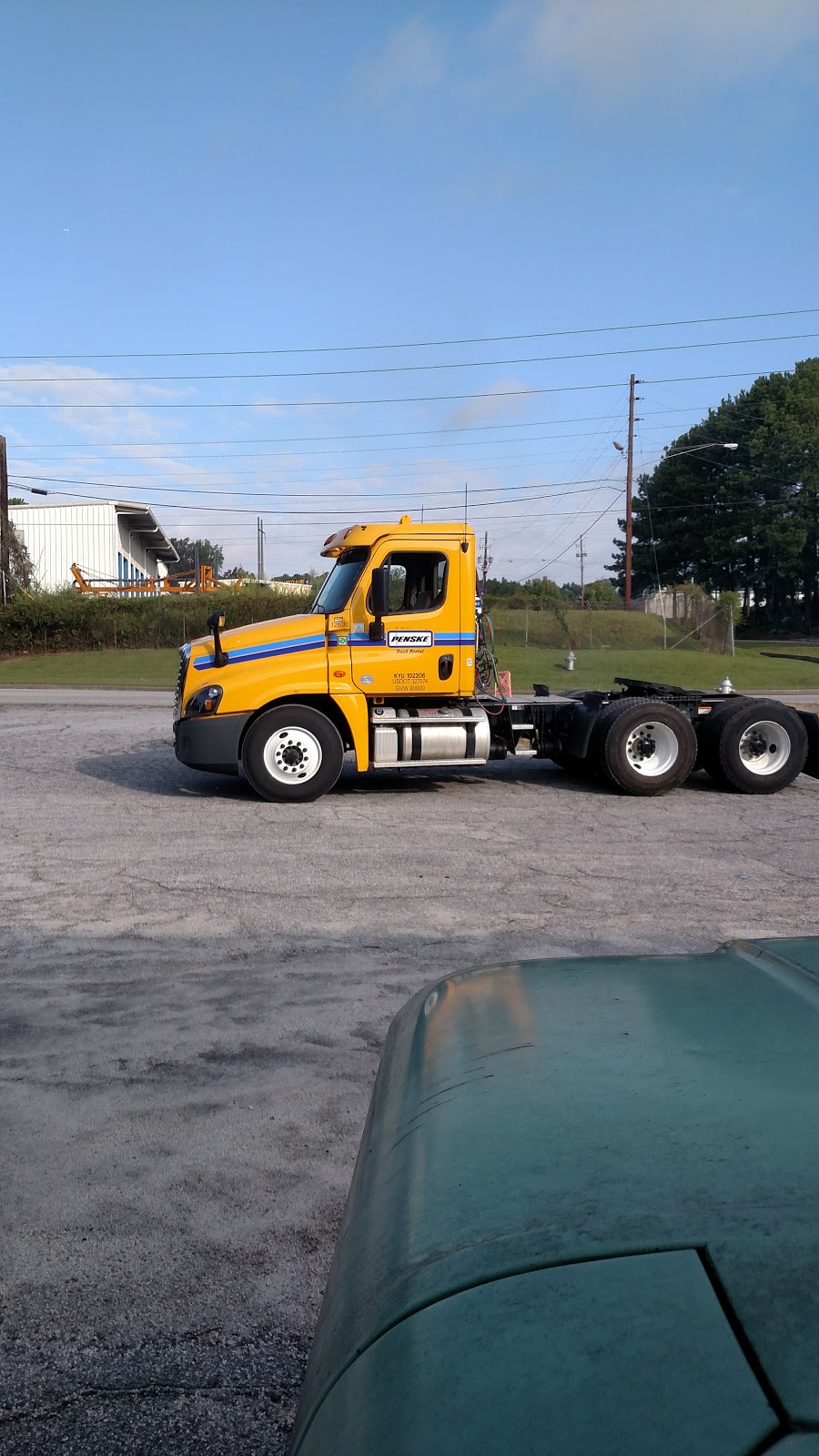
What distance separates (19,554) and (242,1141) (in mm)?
47425

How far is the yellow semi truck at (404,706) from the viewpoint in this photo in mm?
10641

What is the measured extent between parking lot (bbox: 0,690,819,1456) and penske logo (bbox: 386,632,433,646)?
62.9 inches

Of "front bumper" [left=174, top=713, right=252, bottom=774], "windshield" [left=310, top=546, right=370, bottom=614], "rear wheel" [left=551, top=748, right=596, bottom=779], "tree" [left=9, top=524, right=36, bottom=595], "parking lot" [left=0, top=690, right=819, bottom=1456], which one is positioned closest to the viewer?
"parking lot" [left=0, top=690, right=819, bottom=1456]

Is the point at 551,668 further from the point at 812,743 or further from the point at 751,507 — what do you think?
the point at 751,507

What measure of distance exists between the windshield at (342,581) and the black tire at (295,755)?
1.18m

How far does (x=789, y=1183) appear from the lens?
1.32 metres

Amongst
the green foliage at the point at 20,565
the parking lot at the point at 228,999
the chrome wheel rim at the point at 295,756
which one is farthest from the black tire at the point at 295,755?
→ the green foliage at the point at 20,565

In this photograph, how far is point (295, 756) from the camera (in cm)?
1067

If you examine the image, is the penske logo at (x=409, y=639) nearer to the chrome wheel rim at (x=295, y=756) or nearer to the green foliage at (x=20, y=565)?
the chrome wheel rim at (x=295, y=756)

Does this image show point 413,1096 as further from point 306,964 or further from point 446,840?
point 446,840

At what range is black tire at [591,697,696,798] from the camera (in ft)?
36.0

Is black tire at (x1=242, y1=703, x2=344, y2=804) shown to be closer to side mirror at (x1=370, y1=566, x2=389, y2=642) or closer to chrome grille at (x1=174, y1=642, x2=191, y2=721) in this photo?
chrome grille at (x1=174, y1=642, x2=191, y2=721)

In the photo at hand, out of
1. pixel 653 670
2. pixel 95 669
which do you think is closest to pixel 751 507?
pixel 653 670

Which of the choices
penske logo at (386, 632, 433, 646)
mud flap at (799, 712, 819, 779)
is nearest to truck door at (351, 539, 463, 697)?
penske logo at (386, 632, 433, 646)
